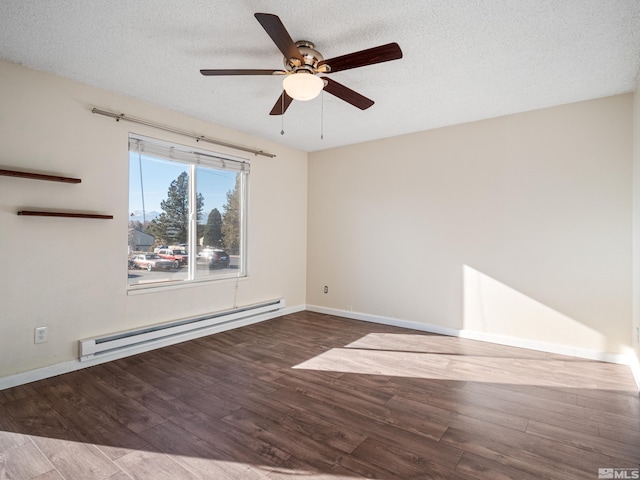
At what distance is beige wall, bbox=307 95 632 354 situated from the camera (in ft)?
10.5

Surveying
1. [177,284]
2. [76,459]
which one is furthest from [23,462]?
[177,284]

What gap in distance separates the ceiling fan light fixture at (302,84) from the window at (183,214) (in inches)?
80.0

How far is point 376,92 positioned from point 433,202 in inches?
66.3

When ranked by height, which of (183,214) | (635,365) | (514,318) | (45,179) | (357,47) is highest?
(357,47)

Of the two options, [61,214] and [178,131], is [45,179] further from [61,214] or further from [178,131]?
[178,131]

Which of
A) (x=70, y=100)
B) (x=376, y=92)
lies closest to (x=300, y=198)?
(x=376, y=92)

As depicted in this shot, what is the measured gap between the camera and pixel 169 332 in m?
3.56

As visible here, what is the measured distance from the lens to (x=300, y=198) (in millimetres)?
5348

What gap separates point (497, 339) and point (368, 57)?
10.8ft

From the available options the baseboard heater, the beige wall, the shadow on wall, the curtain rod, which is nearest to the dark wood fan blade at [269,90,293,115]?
the curtain rod

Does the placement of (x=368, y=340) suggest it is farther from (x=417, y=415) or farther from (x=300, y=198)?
(x=300, y=198)

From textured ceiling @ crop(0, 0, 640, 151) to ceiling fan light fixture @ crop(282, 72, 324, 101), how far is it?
1.13 ft

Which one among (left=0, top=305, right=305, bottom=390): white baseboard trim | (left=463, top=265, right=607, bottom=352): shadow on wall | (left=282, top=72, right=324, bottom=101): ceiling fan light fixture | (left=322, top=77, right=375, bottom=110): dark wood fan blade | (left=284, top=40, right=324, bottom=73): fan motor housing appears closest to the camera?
(left=282, top=72, right=324, bottom=101): ceiling fan light fixture

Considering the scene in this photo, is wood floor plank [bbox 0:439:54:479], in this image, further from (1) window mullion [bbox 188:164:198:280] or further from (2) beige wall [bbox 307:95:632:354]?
(2) beige wall [bbox 307:95:632:354]
